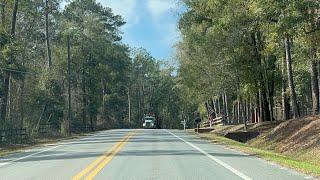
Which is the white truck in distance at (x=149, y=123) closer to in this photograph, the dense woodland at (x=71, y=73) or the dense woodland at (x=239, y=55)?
the dense woodland at (x=71, y=73)

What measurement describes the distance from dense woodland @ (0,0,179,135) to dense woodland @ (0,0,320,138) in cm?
15

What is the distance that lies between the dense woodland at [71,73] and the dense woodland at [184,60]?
15 centimetres

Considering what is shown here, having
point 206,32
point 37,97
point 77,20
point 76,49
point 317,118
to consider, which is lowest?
point 317,118

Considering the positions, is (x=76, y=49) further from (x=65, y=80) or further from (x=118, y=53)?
(x=118, y=53)

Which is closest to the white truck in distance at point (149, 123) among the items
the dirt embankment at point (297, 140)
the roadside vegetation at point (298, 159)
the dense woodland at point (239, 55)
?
the dense woodland at point (239, 55)

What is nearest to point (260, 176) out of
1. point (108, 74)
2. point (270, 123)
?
point (270, 123)

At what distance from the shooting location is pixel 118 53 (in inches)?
3841

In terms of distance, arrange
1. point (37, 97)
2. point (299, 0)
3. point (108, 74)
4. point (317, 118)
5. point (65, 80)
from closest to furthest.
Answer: point (299, 0), point (317, 118), point (37, 97), point (65, 80), point (108, 74)

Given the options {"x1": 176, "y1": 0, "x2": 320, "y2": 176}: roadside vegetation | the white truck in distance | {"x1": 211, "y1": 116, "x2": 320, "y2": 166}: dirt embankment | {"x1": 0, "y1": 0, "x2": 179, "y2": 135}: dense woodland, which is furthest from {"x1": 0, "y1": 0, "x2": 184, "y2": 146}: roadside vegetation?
{"x1": 211, "y1": 116, "x2": 320, "y2": 166}: dirt embankment

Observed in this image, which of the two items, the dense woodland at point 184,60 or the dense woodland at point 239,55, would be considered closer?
the dense woodland at point 184,60

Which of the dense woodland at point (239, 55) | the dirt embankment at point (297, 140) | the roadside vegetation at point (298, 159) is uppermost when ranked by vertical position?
the dense woodland at point (239, 55)

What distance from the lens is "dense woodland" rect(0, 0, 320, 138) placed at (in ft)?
103

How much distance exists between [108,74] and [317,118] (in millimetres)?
68786

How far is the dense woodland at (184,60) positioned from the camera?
3153cm
